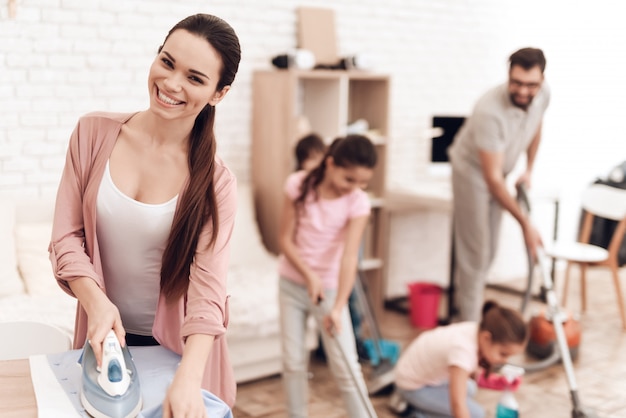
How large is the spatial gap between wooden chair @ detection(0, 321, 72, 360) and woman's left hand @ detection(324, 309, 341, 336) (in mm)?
936

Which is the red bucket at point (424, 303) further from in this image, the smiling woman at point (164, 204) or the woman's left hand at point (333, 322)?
the smiling woman at point (164, 204)

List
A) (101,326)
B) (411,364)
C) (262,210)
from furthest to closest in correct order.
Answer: (262,210)
(411,364)
(101,326)

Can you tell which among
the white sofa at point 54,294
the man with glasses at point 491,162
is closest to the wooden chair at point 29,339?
the white sofa at point 54,294

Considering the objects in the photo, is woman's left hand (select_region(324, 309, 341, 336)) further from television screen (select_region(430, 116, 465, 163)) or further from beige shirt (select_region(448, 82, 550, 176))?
television screen (select_region(430, 116, 465, 163))

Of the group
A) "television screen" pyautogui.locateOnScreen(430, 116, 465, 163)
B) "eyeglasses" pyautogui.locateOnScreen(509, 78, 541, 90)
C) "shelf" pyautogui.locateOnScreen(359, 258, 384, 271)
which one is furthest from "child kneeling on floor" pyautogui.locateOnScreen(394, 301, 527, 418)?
"television screen" pyautogui.locateOnScreen(430, 116, 465, 163)

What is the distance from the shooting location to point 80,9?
10.5 feet

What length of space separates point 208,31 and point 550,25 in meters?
4.09

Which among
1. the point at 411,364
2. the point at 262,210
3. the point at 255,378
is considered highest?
the point at 262,210

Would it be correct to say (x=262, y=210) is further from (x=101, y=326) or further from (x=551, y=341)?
(x=101, y=326)

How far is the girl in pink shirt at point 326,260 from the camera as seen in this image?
2344mm

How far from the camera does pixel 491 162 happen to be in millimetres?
3219

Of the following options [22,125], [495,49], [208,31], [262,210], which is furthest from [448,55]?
[208,31]

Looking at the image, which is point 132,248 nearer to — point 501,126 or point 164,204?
point 164,204

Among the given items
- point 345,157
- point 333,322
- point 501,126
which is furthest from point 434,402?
point 501,126
